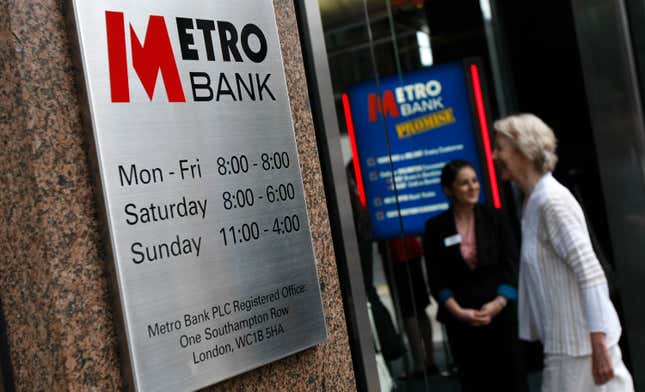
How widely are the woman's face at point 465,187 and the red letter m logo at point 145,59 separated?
3396 mm

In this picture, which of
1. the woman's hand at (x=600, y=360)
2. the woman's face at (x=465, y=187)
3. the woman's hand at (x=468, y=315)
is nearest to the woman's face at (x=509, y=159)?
the woman's hand at (x=600, y=360)

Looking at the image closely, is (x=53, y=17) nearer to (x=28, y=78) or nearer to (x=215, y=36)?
(x=28, y=78)

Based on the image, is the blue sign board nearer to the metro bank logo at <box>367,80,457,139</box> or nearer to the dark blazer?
the metro bank logo at <box>367,80,457,139</box>

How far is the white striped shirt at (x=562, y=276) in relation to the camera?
11.4 ft

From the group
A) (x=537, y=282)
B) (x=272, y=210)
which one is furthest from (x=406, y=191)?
(x=272, y=210)

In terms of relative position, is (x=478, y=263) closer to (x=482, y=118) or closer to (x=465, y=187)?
(x=465, y=187)

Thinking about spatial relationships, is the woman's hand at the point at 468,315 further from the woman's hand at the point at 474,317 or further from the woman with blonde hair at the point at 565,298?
the woman with blonde hair at the point at 565,298

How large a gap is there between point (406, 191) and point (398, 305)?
3.40ft

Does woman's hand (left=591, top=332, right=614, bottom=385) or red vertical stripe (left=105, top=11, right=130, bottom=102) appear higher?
red vertical stripe (left=105, top=11, right=130, bottom=102)

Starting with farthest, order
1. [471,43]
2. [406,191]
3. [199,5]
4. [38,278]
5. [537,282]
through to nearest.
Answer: [471,43] < [406,191] < [537,282] < [199,5] < [38,278]

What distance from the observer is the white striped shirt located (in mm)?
3465

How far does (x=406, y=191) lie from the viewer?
5.47 m

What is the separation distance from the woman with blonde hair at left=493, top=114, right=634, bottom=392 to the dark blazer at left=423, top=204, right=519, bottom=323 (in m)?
1.23

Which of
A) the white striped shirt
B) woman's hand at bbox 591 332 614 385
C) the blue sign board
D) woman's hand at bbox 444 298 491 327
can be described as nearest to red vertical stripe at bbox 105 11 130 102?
the white striped shirt
